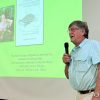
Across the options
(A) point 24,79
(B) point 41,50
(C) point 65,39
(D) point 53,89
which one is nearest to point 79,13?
(C) point 65,39

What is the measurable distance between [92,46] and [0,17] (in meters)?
1.79

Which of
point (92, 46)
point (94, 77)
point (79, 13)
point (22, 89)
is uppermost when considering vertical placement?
point (79, 13)

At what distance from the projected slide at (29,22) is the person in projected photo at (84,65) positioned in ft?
3.06

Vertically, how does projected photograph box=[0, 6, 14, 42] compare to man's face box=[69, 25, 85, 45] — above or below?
above

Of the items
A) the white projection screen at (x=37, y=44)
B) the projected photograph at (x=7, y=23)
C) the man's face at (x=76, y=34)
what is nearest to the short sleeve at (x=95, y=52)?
the man's face at (x=76, y=34)

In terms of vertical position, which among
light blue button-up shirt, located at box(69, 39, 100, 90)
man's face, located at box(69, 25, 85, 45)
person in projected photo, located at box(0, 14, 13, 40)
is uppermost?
person in projected photo, located at box(0, 14, 13, 40)

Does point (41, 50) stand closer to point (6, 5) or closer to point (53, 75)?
point (53, 75)

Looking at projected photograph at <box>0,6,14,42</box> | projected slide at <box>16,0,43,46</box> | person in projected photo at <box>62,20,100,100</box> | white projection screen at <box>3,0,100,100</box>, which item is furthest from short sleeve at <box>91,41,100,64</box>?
projected photograph at <box>0,6,14,42</box>

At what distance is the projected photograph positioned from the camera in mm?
3613

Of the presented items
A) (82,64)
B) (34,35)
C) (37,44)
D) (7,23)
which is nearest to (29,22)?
(34,35)

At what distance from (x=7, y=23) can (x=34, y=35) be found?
0.51 m

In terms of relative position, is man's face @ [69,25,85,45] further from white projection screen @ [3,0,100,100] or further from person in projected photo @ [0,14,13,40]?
person in projected photo @ [0,14,13,40]

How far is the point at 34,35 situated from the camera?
11.0 ft

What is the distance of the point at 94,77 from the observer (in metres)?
2.30
